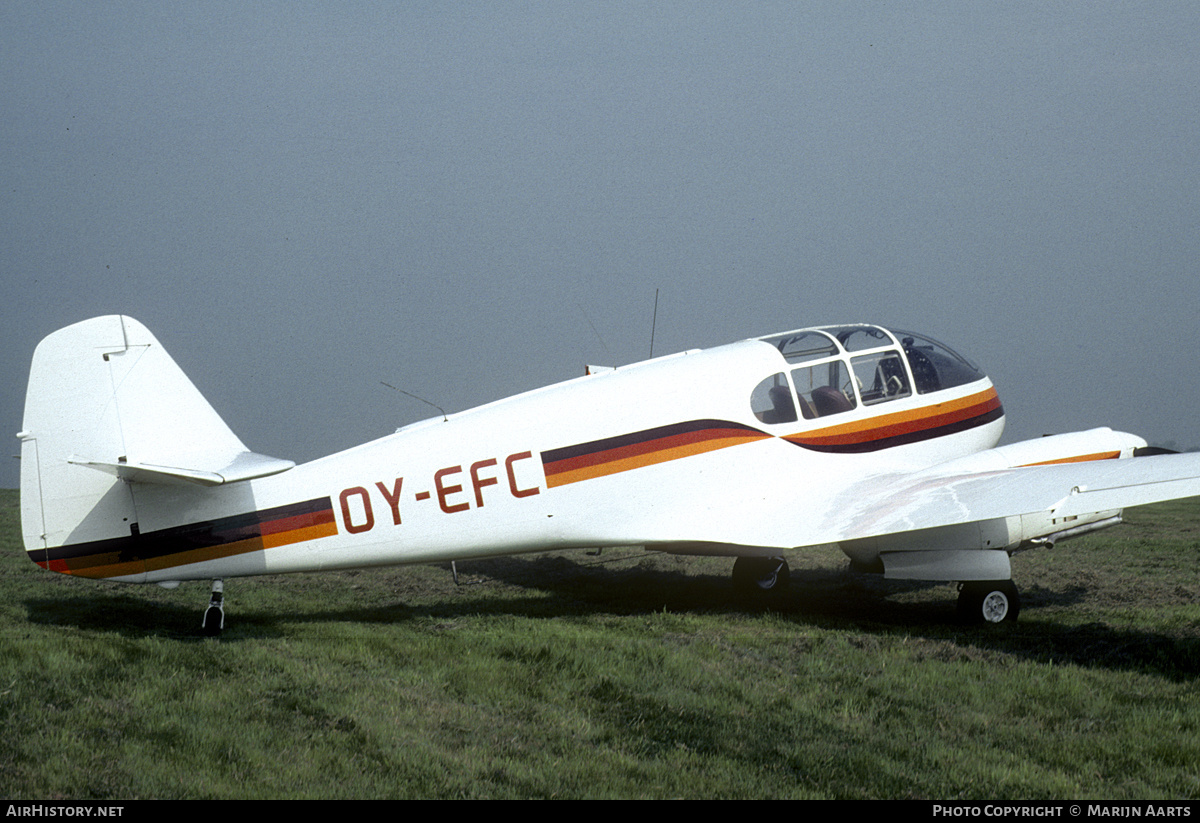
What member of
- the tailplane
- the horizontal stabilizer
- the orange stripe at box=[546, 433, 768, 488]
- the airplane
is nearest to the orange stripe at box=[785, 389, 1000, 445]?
the airplane

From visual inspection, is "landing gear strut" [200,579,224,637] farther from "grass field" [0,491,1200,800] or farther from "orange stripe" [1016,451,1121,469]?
"orange stripe" [1016,451,1121,469]

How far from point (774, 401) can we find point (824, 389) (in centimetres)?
71

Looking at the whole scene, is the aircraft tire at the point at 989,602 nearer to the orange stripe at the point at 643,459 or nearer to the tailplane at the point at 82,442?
the orange stripe at the point at 643,459

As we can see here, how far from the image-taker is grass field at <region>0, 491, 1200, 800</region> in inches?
191

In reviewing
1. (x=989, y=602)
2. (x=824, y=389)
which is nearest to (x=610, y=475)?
(x=824, y=389)

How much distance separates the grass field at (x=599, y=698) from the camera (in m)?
4.86

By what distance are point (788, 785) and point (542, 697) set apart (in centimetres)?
212

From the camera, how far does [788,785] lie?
4836 millimetres

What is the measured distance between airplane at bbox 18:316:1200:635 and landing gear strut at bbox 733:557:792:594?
5.52 feet

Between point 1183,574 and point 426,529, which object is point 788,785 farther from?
point 1183,574

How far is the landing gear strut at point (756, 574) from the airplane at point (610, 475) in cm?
168

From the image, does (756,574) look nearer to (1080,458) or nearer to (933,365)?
(933,365)

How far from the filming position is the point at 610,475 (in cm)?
930

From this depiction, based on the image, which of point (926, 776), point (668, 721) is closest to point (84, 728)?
point (668, 721)
